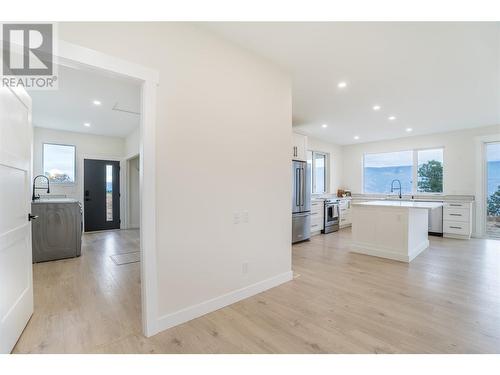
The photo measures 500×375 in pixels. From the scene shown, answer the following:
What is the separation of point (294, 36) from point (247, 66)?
22.5 inches

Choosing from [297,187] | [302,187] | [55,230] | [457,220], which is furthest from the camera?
[457,220]

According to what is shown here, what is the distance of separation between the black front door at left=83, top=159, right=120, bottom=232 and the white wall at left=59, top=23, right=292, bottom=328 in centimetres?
555

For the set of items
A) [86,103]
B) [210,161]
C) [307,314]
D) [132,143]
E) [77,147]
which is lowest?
[307,314]

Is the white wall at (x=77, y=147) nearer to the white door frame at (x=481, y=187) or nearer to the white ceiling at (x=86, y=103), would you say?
the white ceiling at (x=86, y=103)

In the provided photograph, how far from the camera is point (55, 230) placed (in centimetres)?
397

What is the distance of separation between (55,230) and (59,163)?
2823mm

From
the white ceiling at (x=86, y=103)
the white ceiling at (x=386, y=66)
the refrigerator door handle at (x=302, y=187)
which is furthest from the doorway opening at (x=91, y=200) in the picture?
the refrigerator door handle at (x=302, y=187)

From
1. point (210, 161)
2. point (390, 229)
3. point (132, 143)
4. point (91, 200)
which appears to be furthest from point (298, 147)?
point (91, 200)

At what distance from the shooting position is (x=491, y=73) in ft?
10.6

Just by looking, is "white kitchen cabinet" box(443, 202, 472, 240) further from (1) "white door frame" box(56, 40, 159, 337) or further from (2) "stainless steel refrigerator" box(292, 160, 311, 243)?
(1) "white door frame" box(56, 40, 159, 337)

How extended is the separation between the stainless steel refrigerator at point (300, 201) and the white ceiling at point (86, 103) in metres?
3.32

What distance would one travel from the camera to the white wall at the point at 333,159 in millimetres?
7414

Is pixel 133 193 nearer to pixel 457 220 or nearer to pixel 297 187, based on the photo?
pixel 297 187
